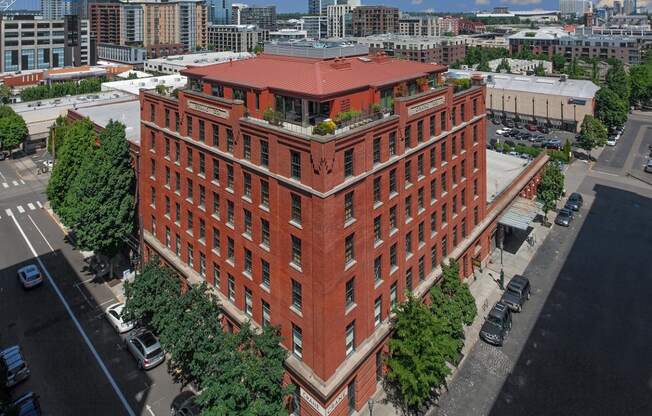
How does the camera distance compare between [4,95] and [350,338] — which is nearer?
[350,338]

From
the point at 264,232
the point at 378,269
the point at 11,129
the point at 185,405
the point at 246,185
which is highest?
the point at 11,129

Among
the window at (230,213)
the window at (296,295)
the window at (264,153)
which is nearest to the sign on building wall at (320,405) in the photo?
the window at (296,295)

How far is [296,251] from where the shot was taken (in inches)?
1216

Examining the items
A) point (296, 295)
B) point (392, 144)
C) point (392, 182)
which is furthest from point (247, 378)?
point (392, 144)

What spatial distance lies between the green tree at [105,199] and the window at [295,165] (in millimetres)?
25917

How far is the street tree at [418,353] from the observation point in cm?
3145

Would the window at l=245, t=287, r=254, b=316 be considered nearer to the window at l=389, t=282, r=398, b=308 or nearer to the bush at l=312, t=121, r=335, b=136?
the window at l=389, t=282, r=398, b=308

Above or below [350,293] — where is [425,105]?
above

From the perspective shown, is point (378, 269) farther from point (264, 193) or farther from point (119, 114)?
point (119, 114)

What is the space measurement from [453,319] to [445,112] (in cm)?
1826

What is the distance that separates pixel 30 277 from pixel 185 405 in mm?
28852

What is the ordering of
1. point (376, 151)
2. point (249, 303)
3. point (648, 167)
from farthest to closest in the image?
point (648, 167), point (249, 303), point (376, 151)

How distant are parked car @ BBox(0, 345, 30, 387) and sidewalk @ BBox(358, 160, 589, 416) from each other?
1071 inches

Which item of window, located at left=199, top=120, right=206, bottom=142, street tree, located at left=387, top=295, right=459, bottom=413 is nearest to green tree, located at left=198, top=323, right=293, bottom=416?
street tree, located at left=387, top=295, right=459, bottom=413
